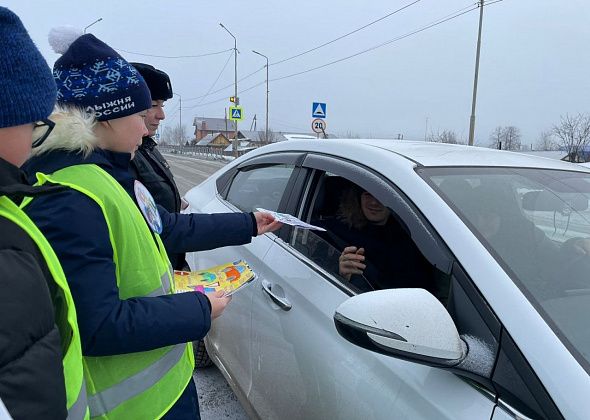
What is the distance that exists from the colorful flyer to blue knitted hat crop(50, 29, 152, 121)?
0.63 meters

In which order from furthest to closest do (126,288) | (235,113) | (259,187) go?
(235,113), (259,187), (126,288)

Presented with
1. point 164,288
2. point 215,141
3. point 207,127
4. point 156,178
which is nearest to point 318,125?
point 156,178

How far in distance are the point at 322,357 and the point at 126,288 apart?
0.71 meters

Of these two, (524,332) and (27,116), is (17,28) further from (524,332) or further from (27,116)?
(524,332)

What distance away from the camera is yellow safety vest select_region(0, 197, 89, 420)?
0.81 m

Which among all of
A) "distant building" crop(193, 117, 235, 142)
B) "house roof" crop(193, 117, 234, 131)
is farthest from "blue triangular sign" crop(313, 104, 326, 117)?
"house roof" crop(193, 117, 234, 131)

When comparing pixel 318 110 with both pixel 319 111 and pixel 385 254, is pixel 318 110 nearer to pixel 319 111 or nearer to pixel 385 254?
pixel 319 111

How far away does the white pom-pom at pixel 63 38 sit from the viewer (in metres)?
1.50

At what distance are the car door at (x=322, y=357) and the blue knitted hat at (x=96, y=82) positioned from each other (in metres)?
0.88

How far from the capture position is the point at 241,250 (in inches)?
93.9

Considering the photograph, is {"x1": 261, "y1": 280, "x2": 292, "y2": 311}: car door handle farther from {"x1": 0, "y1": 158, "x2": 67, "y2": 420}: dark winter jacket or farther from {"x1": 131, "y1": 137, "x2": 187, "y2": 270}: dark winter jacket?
{"x1": 0, "y1": 158, "x2": 67, "y2": 420}: dark winter jacket

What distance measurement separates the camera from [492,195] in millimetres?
1569

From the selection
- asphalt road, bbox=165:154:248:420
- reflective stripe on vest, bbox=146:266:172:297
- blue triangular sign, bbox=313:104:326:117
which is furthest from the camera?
blue triangular sign, bbox=313:104:326:117

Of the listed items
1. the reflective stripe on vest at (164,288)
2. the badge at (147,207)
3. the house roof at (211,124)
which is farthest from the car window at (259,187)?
the house roof at (211,124)
